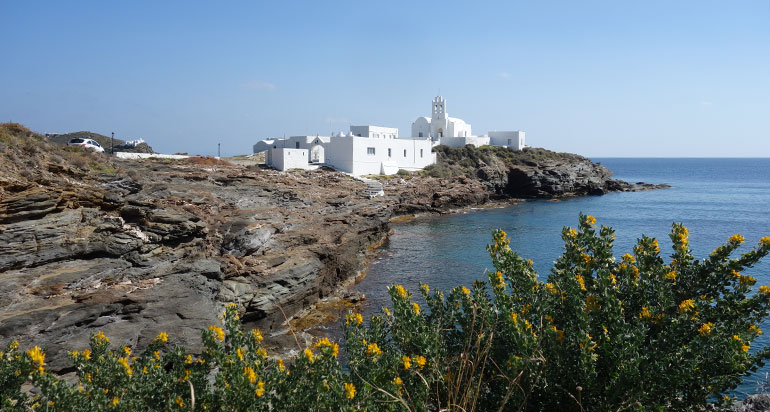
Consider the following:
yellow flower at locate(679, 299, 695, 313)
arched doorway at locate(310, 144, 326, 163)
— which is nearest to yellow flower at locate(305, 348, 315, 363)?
yellow flower at locate(679, 299, 695, 313)

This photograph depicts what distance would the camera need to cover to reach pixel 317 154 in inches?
2293

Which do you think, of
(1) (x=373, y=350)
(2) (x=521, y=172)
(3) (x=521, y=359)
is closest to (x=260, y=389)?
(1) (x=373, y=350)

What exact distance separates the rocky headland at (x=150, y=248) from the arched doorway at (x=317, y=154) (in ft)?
76.7

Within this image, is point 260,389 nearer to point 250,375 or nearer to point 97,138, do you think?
point 250,375

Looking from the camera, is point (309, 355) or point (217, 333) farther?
point (217, 333)

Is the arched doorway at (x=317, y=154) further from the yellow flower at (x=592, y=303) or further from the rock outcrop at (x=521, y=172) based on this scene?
the yellow flower at (x=592, y=303)

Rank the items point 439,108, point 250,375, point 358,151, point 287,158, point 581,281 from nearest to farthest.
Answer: point 250,375
point 581,281
point 287,158
point 358,151
point 439,108

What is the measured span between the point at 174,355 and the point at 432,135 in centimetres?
8109

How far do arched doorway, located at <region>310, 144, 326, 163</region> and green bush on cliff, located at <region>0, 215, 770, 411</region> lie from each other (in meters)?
51.8

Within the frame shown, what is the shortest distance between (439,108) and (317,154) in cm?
3527

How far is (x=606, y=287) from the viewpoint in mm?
5961

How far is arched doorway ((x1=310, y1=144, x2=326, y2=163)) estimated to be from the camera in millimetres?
57844

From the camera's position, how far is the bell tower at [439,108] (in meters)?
85.2

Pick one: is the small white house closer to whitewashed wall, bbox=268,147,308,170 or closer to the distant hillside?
whitewashed wall, bbox=268,147,308,170
